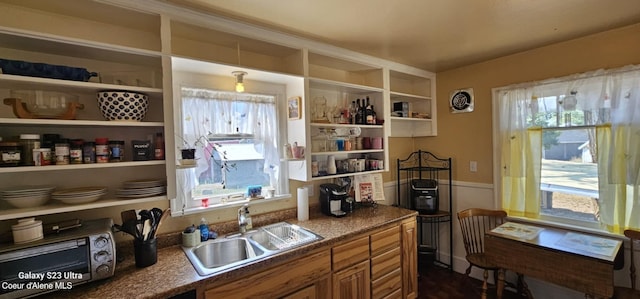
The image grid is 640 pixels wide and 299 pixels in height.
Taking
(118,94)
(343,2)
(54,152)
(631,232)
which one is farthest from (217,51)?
(631,232)

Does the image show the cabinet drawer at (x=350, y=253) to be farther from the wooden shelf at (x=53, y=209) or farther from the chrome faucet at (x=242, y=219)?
the wooden shelf at (x=53, y=209)

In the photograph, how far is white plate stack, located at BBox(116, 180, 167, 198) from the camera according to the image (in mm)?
1505

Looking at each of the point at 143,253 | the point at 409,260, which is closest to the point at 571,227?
the point at 409,260

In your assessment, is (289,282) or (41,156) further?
(289,282)

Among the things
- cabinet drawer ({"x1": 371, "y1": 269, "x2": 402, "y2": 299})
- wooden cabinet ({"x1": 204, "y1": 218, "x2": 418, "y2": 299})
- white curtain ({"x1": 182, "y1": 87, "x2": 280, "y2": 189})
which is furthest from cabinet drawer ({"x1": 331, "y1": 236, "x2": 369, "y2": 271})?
white curtain ({"x1": 182, "y1": 87, "x2": 280, "y2": 189})

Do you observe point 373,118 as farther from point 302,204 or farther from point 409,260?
point 409,260

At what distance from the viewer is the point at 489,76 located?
2762mm

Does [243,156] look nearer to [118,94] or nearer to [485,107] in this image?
[118,94]

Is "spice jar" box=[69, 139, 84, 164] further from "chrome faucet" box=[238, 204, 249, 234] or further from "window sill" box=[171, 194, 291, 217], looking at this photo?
"chrome faucet" box=[238, 204, 249, 234]

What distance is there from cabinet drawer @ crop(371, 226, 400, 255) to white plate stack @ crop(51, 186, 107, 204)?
1.76 meters

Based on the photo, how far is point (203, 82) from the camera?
76.4 inches

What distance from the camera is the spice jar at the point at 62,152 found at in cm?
131

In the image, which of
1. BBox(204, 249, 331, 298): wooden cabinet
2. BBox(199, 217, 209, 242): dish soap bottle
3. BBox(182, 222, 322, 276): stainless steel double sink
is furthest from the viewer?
BBox(199, 217, 209, 242): dish soap bottle

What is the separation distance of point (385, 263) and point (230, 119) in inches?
65.9
